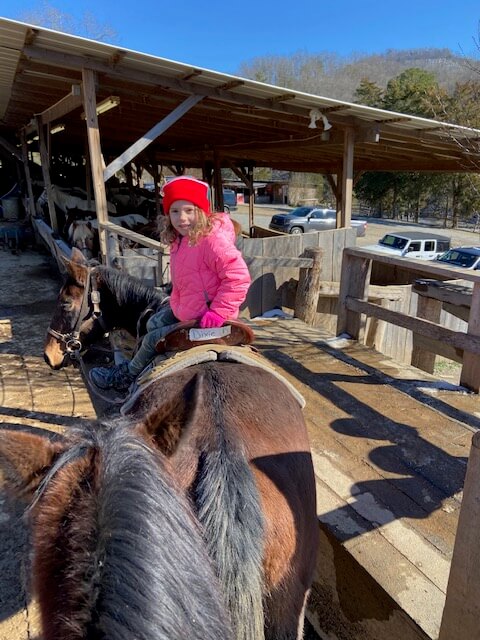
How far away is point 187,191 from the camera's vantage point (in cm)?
226

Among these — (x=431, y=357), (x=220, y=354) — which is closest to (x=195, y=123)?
(x=431, y=357)

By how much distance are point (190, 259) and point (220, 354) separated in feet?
2.29

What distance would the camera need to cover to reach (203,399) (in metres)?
1.51

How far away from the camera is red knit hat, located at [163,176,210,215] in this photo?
2.25 meters

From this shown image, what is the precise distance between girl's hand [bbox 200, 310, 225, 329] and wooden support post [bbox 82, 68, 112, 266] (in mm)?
3738

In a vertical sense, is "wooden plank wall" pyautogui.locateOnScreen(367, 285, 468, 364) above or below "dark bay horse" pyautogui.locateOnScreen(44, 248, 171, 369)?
below

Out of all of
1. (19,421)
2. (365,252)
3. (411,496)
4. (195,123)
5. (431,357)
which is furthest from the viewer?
(195,123)

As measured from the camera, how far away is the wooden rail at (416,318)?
134 inches

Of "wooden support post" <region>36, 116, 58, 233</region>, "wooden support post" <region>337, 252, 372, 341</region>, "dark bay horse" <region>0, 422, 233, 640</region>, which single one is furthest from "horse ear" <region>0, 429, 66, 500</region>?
"wooden support post" <region>36, 116, 58, 233</region>

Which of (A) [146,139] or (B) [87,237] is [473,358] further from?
(B) [87,237]

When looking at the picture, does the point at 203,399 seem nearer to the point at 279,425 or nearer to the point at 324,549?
the point at 279,425

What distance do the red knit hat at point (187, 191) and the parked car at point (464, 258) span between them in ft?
37.5

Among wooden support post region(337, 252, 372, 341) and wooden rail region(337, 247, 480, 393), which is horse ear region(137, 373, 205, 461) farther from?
wooden support post region(337, 252, 372, 341)

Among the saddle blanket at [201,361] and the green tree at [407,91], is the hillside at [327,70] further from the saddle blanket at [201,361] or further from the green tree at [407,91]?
the saddle blanket at [201,361]
